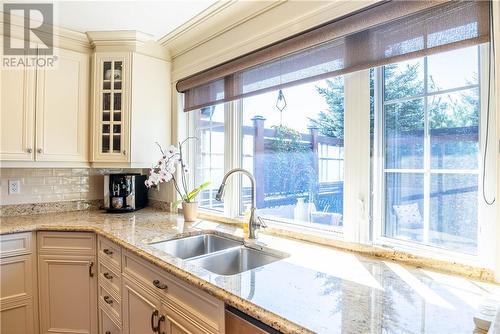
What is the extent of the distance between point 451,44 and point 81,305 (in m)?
2.53

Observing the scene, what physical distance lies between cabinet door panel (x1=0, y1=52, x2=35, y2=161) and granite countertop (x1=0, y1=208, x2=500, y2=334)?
127 centimetres

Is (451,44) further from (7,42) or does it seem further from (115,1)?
(7,42)

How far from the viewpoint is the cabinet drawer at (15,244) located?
184 centimetres

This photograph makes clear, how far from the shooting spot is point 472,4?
1.03 meters

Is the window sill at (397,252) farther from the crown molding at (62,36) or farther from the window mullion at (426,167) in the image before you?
the crown molding at (62,36)

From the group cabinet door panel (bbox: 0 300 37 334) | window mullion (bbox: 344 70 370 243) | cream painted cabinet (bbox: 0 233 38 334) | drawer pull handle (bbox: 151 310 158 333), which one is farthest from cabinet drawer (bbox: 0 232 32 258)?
window mullion (bbox: 344 70 370 243)

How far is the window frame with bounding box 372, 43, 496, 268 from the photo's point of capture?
3.50 ft

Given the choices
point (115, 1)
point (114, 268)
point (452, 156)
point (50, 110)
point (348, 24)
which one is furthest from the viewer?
point (50, 110)

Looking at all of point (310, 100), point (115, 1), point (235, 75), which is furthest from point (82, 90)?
point (310, 100)

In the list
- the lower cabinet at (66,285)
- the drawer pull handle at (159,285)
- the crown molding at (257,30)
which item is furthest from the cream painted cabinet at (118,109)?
the drawer pull handle at (159,285)

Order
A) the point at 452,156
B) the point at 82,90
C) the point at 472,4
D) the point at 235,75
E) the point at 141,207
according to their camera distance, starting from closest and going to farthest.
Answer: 1. the point at 472,4
2. the point at 452,156
3. the point at 235,75
4. the point at 82,90
5. the point at 141,207

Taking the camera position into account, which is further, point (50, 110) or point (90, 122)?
point (90, 122)

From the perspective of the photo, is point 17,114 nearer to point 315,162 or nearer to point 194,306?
point 194,306

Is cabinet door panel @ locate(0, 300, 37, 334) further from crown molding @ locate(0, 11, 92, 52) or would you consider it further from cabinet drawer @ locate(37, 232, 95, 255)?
crown molding @ locate(0, 11, 92, 52)
